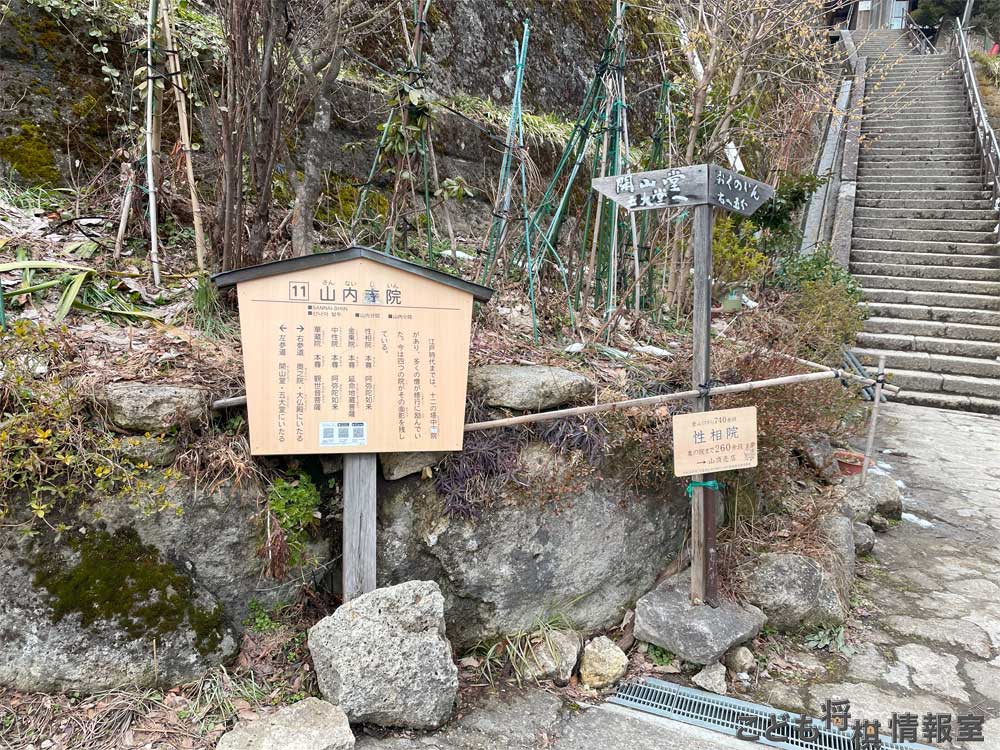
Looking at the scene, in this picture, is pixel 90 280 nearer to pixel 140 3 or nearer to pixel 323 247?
pixel 323 247

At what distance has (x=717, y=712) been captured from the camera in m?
2.94

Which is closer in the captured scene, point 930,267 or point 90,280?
point 90,280

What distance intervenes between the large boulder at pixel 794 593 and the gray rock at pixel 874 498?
49.5 inches

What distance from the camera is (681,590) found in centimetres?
340

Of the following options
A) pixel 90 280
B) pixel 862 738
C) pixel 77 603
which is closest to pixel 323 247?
pixel 90 280

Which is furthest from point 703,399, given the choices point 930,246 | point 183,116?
point 930,246

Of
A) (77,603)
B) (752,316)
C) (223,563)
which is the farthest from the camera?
(752,316)

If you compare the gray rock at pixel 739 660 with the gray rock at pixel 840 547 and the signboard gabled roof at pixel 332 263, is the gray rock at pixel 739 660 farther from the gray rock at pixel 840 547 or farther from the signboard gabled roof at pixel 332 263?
the signboard gabled roof at pixel 332 263

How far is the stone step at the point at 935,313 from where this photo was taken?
26.7 ft

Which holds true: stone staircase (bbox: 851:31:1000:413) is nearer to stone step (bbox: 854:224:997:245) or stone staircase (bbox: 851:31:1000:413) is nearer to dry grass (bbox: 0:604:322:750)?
stone step (bbox: 854:224:997:245)

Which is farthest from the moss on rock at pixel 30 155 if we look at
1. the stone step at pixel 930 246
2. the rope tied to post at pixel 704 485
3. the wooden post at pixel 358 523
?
the stone step at pixel 930 246

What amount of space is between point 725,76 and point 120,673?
680 cm

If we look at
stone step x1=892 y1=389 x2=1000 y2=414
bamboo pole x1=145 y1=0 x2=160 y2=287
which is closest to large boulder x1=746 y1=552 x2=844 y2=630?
bamboo pole x1=145 y1=0 x2=160 y2=287

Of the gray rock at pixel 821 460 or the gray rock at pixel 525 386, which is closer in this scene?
the gray rock at pixel 525 386
